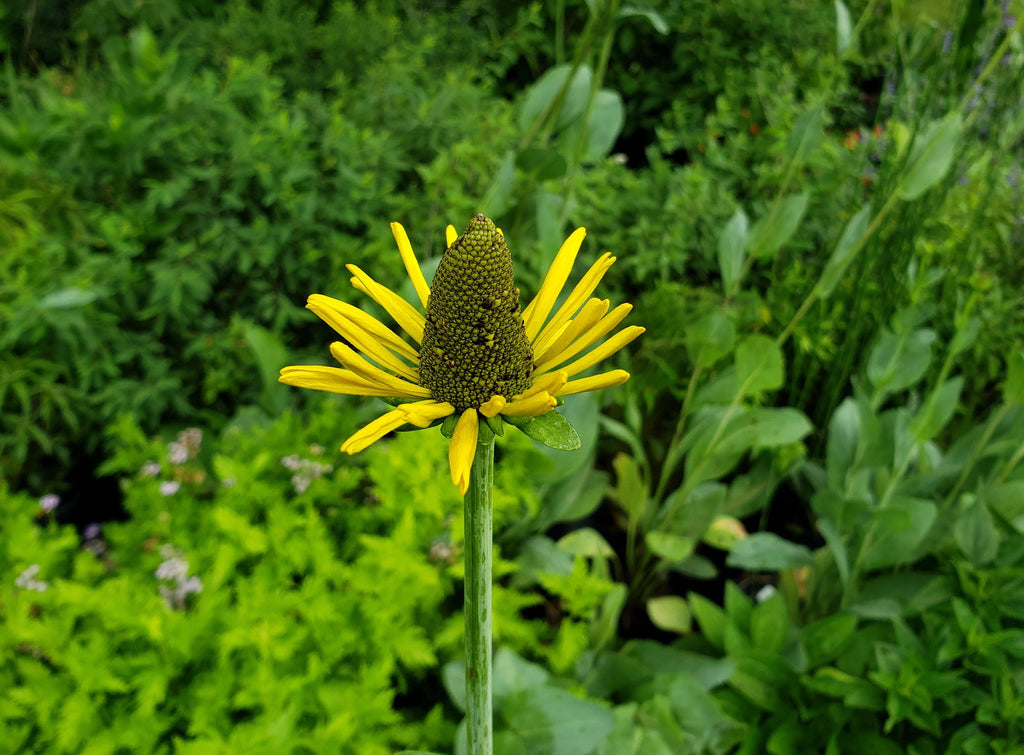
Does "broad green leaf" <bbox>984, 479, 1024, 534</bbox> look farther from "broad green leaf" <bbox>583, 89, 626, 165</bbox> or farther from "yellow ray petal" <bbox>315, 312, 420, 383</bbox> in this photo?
"yellow ray petal" <bbox>315, 312, 420, 383</bbox>

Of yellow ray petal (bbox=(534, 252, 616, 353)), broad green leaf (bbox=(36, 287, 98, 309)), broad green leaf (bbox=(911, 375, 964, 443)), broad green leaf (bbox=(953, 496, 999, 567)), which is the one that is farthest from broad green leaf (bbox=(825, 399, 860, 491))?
broad green leaf (bbox=(36, 287, 98, 309))

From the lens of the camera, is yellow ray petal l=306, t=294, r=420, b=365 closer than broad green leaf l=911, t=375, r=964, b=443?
Yes

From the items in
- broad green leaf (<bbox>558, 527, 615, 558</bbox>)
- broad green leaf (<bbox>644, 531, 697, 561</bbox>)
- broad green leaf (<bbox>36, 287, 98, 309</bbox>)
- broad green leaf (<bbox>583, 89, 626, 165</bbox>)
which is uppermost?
broad green leaf (<bbox>583, 89, 626, 165</bbox>)

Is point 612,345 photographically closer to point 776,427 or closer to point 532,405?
point 532,405

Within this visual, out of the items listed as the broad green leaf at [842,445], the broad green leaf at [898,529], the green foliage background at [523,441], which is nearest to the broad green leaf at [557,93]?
the green foliage background at [523,441]

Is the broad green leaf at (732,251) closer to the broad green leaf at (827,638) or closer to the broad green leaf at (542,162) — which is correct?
the broad green leaf at (542,162)

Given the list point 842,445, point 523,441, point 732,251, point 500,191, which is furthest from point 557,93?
point 842,445
